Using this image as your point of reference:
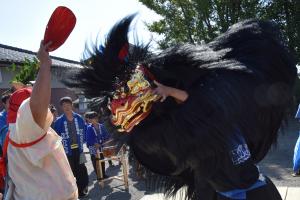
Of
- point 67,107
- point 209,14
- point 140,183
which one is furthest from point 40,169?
point 209,14

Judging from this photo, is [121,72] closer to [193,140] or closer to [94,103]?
[94,103]

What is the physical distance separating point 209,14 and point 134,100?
1136cm

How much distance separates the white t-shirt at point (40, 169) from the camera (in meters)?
2.21

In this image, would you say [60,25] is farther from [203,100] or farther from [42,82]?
[203,100]

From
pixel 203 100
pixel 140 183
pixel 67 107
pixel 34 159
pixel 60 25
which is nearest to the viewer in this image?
pixel 203 100

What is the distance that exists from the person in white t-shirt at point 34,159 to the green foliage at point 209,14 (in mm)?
9859

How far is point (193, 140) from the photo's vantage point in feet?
5.75

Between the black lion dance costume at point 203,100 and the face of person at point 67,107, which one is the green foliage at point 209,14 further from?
the black lion dance costume at point 203,100

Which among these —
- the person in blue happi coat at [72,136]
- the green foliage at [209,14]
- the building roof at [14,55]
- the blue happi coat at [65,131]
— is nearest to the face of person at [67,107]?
the person in blue happi coat at [72,136]

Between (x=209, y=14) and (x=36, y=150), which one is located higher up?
(x=209, y=14)

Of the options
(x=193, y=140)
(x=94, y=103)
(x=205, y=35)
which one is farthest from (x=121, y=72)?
(x=205, y=35)

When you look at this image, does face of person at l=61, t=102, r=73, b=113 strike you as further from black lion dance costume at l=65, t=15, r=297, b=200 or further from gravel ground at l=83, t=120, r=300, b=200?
black lion dance costume at l=65, t=15, r=297, b=200

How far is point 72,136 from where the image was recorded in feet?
19.0

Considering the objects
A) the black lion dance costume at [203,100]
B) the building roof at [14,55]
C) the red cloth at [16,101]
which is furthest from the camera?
the building roof at [14,55]
